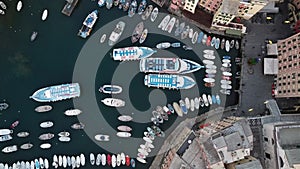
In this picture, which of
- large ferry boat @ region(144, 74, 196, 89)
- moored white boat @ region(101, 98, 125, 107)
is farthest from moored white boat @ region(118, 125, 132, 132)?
large ferry boat @ region(144, 74, 196, 89)

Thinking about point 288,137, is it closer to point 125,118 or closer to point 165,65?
point 165,65

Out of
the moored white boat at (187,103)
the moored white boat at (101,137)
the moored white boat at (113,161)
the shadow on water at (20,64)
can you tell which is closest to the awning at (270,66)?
the moored white boat at (187,103)

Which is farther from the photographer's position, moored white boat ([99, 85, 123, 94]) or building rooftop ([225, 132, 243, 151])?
moored white boat ([99, 85, 123, 94])

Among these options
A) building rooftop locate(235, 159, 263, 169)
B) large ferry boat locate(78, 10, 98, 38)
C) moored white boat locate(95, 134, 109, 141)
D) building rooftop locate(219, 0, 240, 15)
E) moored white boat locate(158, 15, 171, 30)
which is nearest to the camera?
building rooftop locate(235, 159, 263, 169)

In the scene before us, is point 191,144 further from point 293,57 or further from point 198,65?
point 293,57

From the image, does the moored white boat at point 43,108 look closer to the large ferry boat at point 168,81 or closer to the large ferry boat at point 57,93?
the large ferry boat at point 57,93

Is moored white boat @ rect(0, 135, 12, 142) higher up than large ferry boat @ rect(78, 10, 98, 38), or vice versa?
large ferry boat @ rect(78, 10, 98, 38)

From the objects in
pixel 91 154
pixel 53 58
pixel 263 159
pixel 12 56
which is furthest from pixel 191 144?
pixel 12 56

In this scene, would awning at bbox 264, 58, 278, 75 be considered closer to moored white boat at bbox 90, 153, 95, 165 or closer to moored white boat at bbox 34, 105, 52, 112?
moored white boat at bbox 90, 153, 95, 165
